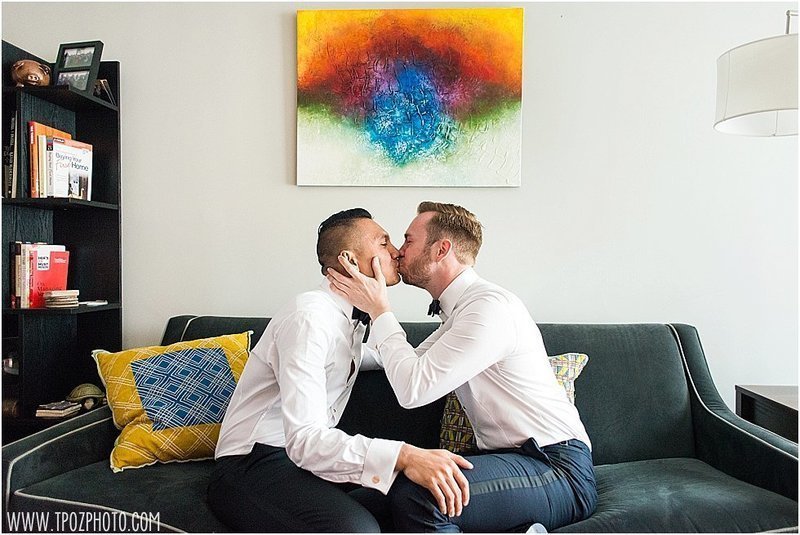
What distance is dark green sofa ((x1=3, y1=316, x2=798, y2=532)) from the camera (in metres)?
1.98

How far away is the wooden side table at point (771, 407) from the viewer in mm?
2457

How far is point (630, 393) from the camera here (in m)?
2.55

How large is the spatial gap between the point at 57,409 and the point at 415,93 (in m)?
1.77

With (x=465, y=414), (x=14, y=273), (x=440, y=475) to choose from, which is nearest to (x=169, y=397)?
(x=14, y=273)

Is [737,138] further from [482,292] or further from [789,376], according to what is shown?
[482,292]

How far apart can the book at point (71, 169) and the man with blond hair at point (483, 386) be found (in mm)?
1298

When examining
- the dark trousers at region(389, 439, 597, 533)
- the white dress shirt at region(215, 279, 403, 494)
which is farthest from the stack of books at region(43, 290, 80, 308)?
the dark trousers at region(389, 439, 597, 533)

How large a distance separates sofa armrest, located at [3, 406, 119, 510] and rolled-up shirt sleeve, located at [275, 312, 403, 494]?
816 mm

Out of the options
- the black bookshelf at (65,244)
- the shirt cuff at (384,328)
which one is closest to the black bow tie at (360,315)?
the shirt cuff at (384,328)

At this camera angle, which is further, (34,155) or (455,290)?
(34,155)

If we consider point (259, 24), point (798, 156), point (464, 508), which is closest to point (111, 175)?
point (259, 24)

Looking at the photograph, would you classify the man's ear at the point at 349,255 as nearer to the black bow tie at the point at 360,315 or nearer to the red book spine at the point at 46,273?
the black bow tie at the point at 360,315

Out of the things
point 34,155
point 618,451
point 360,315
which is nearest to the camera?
point 360,315

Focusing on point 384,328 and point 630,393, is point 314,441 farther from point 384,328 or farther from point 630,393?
point 630,393
